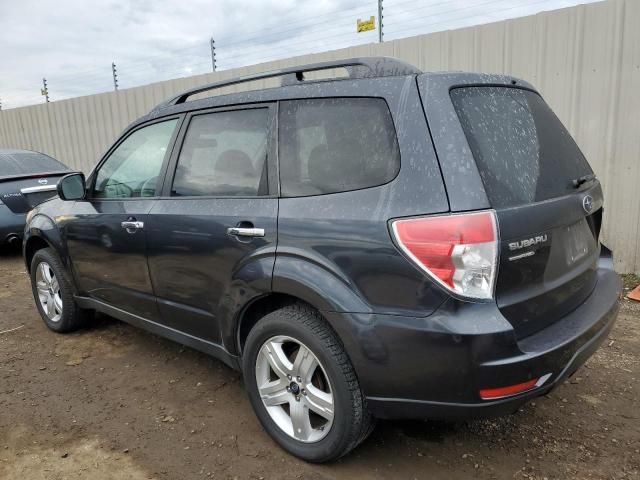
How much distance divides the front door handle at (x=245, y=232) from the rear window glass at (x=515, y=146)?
104cm

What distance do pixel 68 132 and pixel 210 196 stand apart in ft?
31.1

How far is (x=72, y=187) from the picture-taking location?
3.63 m

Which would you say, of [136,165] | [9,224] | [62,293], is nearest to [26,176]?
[9,224]

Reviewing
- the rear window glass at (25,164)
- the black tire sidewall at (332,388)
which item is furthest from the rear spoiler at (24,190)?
the black tire sidewall at (332,388)

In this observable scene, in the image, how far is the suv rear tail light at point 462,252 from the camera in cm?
186

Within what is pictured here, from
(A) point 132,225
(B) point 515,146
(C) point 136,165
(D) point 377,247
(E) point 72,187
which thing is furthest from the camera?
(E) point 72,187

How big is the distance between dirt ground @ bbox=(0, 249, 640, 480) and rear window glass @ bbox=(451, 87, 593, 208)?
1.29 m

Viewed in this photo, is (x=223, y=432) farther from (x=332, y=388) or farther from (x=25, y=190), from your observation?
(x=25, y=190)

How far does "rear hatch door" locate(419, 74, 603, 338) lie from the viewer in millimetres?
1938

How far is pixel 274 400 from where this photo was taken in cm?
253

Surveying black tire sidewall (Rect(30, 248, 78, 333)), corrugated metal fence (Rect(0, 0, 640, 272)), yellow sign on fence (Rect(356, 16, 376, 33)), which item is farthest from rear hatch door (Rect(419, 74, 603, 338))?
yellow sign on fence (Rect(356, 16, 376, 33))

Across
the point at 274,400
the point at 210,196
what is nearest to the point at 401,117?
the point at 210,196

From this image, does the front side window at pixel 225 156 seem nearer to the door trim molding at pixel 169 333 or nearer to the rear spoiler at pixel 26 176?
the door trim molding at pixel 169 333

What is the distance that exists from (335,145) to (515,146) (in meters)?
0.79
